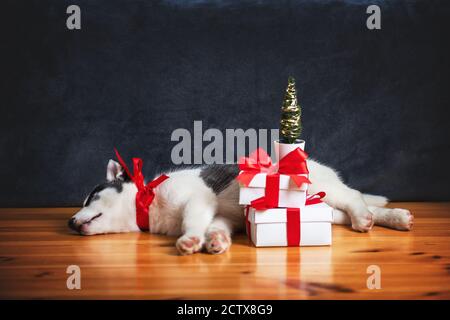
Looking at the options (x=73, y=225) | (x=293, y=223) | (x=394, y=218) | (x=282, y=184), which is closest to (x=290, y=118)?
(x=282, y=184)

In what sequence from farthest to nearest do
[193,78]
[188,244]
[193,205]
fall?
[193,78] → [193,205] → [188,244]

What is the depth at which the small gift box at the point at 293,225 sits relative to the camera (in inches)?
87.1

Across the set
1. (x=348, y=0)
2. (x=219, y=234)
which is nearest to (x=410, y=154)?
(x=348, y=0)

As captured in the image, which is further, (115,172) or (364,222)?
(115,172)

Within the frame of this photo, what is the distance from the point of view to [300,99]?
9.57ft

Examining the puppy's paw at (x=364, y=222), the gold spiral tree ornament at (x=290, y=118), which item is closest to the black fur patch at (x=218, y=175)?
the gold spiral tree ornament at (x=290, y=118)

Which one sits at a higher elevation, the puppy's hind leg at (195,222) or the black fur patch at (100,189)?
the black fur patch at (100,189)

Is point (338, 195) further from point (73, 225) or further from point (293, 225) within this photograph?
point (73, 225)

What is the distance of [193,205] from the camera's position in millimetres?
2385

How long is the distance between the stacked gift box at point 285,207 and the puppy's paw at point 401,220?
378 mm

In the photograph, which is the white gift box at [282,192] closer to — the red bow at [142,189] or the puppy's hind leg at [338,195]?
the puppy's hind leg at [338,195]

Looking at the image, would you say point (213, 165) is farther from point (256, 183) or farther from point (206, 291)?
point (206, 291)

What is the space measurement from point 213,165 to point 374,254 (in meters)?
0.82

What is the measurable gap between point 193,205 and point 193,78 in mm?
757
